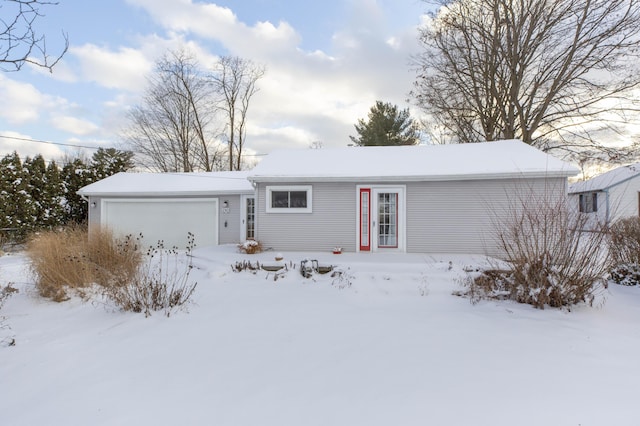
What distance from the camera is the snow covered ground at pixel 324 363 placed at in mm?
2314

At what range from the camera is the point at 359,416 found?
2258mm

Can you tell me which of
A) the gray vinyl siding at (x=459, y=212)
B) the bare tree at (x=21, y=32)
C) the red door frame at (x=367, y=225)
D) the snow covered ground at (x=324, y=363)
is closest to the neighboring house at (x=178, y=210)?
the red door frame at (x=367, y=225)

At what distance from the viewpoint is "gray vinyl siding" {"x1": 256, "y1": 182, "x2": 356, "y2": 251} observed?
9023 millimetres

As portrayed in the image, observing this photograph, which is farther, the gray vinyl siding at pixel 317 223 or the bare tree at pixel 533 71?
the bare tree at pixel 533 71

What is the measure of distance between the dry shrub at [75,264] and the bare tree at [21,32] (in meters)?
3.34

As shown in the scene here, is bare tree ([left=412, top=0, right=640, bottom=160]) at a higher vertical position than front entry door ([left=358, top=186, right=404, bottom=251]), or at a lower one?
higher

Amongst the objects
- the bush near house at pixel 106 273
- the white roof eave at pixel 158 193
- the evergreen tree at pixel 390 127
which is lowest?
the bush near house at pixel 106 273

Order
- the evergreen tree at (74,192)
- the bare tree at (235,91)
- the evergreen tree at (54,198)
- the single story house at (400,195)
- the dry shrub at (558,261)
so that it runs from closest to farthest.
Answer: the dry shrub at (558,261) → the single story house at (400,195) → the evergreen tree at (54,198) → the evergreen tree at (74,192) → the bare tree at (235,91)

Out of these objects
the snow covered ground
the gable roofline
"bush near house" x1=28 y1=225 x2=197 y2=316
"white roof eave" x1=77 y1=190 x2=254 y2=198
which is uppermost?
the gable roofline

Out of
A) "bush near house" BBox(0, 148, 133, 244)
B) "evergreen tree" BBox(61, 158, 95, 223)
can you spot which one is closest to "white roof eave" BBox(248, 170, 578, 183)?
"bush near house" BBox(0, 148, 133, 244)

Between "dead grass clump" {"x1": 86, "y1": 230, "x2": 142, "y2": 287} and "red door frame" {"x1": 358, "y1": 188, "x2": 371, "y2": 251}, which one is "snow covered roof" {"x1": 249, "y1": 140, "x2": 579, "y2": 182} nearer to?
"red door frame" {"x1": 358, "y1": 188, "x2": 371, "y2": 251}

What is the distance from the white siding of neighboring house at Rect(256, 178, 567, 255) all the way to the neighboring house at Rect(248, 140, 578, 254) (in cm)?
3

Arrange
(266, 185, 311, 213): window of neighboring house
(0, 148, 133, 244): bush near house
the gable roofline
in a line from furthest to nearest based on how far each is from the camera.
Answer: (0, 148, 133, 244): bush near house, (266, 185, 311, 213): window of neighboring house, the gable roofline

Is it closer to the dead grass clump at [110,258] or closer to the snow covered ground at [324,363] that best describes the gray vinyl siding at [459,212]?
the snow covered ground at [324,363]
